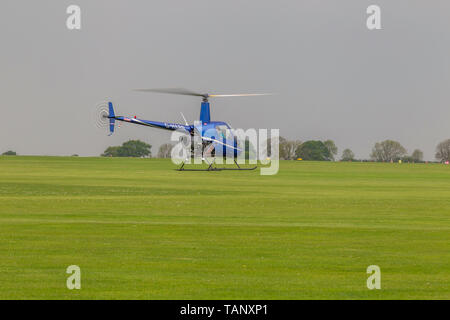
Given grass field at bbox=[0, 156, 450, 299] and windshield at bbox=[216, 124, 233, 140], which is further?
windshield at bbox=[216, 124, 233, 140]

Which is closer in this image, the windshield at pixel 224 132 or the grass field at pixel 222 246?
the grass field at pixel 222 246

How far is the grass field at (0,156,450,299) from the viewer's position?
19000 mm

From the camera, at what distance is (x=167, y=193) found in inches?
1991

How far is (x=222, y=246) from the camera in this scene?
2552 cm

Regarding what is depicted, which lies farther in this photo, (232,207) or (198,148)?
(198,148)

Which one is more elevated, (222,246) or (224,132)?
(224,132)

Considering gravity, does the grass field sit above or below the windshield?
below

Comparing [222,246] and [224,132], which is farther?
[224,132]

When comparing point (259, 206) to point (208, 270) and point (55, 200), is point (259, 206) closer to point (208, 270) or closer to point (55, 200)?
point (55, 200)

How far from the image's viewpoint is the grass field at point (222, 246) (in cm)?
1900

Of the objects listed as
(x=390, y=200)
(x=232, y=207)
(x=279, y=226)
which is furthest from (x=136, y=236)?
(x=390, y=200)

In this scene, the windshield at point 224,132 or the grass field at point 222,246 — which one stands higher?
the windshield at point 224,132

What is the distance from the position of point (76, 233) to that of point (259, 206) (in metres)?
14.2

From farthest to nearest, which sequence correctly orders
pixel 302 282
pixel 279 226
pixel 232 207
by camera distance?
pixel 232 207
pixel 279 226
pixel 302 282
